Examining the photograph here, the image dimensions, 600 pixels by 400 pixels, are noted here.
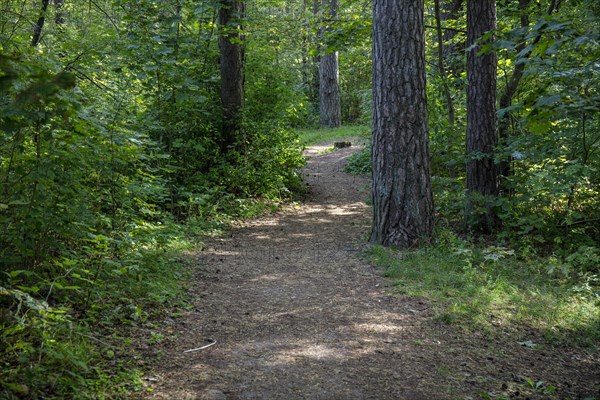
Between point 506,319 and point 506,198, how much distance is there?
11.6 feet

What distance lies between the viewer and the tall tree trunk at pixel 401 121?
7.36 m

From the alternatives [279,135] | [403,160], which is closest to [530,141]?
[403,160]

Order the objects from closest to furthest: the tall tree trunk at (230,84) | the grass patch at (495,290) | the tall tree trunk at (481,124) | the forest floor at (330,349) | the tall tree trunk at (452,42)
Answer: the forest floor at (330,349) < the grass patch at (495,290) < the tall tree trunk at (481,124) < the tall tree trunk at (230,84) < the tall tree trunk at (452,42)

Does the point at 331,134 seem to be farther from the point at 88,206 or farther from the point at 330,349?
the point at 330,349

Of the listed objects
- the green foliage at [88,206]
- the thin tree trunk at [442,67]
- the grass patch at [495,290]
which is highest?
the thin tree trunk at [442,67]

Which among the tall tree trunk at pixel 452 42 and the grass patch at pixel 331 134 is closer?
the tall tree trunk at pixel 452 42

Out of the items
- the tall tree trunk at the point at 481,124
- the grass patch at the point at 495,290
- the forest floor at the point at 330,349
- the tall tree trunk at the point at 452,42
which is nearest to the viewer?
the forest floor at the point at 330,349

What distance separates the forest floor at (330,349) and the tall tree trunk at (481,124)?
2803 mm

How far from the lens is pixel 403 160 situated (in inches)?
293

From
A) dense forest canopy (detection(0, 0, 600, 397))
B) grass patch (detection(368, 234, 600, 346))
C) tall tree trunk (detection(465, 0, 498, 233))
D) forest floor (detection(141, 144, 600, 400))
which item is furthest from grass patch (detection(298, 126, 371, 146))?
forest floor (detection(141, 144, 600, 400))

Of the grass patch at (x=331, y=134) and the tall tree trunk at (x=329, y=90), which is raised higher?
the tall tree trunk at (x=329, y=90)

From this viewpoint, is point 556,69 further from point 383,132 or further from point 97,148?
point 97,148

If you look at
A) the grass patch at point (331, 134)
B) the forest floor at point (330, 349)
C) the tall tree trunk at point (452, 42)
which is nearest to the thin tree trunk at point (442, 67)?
the tall tree trunk at point (452, 42)

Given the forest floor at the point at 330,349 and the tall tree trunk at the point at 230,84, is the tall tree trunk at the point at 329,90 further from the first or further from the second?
the forest floor at the point at 330,349
